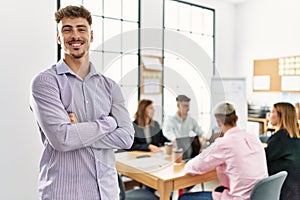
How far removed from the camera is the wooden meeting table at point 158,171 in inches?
73.0

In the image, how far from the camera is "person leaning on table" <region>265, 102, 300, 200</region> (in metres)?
2.05

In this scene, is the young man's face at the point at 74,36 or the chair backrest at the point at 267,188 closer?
the young man's face at the point at 74,36

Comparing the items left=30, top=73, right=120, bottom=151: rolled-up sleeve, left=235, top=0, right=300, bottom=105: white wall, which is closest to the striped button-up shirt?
left=30, top=73, right=120, bottom=151: rolled-up sleeve

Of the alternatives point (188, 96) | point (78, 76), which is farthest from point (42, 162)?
point (188, 96)

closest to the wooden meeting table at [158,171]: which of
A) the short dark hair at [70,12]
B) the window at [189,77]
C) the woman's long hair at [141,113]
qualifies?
the woman's long hair at [141,113]

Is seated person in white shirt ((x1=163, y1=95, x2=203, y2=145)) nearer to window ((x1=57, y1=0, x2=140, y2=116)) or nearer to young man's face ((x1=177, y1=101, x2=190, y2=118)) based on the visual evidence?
young man's face ((x1=177, y1=101, x2=190, y2=118))

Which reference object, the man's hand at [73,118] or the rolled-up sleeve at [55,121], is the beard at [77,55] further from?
the man's hand at [73,118]

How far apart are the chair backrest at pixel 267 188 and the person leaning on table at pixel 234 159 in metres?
0.11

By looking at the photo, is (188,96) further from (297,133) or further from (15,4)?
(15,4)

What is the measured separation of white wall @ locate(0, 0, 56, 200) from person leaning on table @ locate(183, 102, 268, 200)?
5.45 feet

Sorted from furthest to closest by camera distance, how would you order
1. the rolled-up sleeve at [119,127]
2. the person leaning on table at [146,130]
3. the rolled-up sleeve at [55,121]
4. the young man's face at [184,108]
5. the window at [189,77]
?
the person leaning on table at [146,130]
the young man's face at [184,108]
the window at [189,77]
the rolled-up sleeve at [119,127]
the rolled-up sleeve at [55,121]

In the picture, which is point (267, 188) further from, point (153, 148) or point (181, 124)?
point (153, 148)

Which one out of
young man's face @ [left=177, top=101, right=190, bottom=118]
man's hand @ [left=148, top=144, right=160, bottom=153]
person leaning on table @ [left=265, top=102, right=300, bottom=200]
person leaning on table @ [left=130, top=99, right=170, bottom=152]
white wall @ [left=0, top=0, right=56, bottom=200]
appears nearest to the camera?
young man's face @ [left=177, top=101, right=190, bottom=118]

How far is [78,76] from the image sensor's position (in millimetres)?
1178
